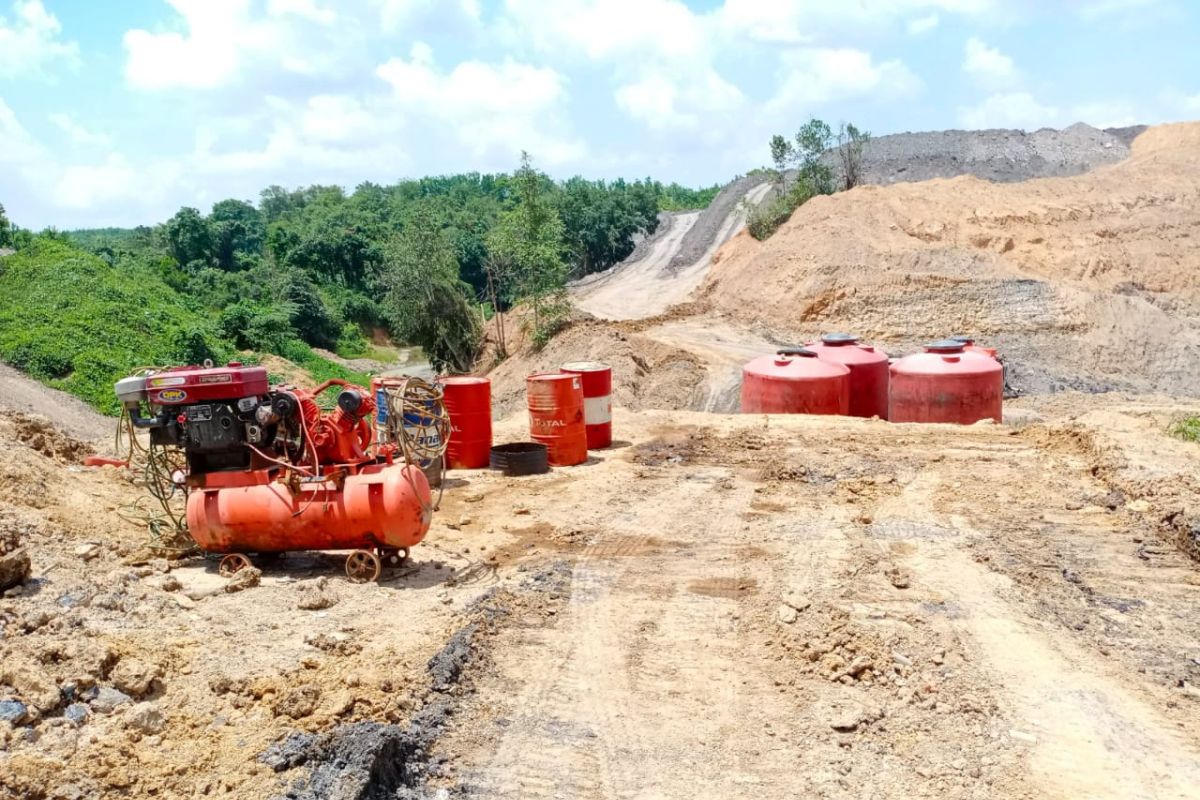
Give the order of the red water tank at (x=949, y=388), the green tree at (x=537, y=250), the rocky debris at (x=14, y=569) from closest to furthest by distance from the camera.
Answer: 1. the rocky debris at (x=14, y=569)
2. the red water tank at (x=949, y=388)
3. the green tree at (x=537, y=250)

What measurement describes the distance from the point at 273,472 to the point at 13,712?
3598 millimetres

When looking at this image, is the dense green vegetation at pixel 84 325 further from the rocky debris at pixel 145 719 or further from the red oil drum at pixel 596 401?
the rocky debris at pixel 145 719

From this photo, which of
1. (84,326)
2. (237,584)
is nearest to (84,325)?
(84,326)

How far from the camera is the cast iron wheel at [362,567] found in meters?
8.46

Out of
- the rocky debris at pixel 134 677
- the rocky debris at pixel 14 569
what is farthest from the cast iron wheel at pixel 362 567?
the rocky debris at pixel 134 677

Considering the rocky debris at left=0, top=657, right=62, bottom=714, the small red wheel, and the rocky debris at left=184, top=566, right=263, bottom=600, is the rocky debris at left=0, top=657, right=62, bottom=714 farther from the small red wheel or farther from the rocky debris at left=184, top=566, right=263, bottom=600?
the small red wheel

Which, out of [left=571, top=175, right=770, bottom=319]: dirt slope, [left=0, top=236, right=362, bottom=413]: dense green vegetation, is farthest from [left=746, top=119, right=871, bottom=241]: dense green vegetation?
[left=0, top=236, right=362, bottom=413]: dense green vegetation

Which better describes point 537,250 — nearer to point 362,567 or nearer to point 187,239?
point 362,567

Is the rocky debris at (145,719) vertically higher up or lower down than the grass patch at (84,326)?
lower down

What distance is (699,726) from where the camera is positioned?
19.7 feet

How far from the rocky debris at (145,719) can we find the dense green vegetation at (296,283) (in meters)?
17.1

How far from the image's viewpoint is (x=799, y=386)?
1734 centimetres

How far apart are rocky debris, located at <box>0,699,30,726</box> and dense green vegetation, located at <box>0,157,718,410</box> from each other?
56.0ft

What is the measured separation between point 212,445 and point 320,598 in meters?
1.82
